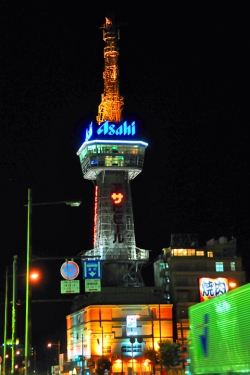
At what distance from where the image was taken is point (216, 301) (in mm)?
20656

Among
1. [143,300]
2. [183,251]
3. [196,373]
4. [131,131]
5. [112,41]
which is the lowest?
[196,373]

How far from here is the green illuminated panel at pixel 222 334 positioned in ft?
59.9

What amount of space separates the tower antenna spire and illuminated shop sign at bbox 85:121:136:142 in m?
1.64

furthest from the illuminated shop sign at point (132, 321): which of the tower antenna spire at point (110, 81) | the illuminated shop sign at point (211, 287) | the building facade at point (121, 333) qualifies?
the tower antenna spire at point (110, 81)

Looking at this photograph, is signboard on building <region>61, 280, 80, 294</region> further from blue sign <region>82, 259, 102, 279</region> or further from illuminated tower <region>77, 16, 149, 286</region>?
illuminated tower <region>77, 16, 149, 286</region>

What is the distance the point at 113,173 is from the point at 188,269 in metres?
24.3

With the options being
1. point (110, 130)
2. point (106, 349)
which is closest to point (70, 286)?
point (106, 349)

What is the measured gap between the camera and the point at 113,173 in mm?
138375

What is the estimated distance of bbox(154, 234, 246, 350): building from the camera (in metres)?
128

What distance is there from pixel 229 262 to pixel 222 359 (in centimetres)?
11452

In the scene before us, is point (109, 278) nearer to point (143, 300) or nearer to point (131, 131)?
point (143, 300)

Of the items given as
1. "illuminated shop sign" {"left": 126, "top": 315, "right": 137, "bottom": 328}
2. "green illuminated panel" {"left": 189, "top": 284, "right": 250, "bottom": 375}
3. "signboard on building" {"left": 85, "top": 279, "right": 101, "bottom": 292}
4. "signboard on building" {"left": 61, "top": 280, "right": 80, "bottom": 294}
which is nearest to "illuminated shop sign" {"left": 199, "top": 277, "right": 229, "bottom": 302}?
"illuminated shop sign" {"left": 126, "top": 315, "right": 137, "bottom": 328}

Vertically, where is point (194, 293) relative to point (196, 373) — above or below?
above

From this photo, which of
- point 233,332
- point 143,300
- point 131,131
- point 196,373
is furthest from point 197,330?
point 131,131
